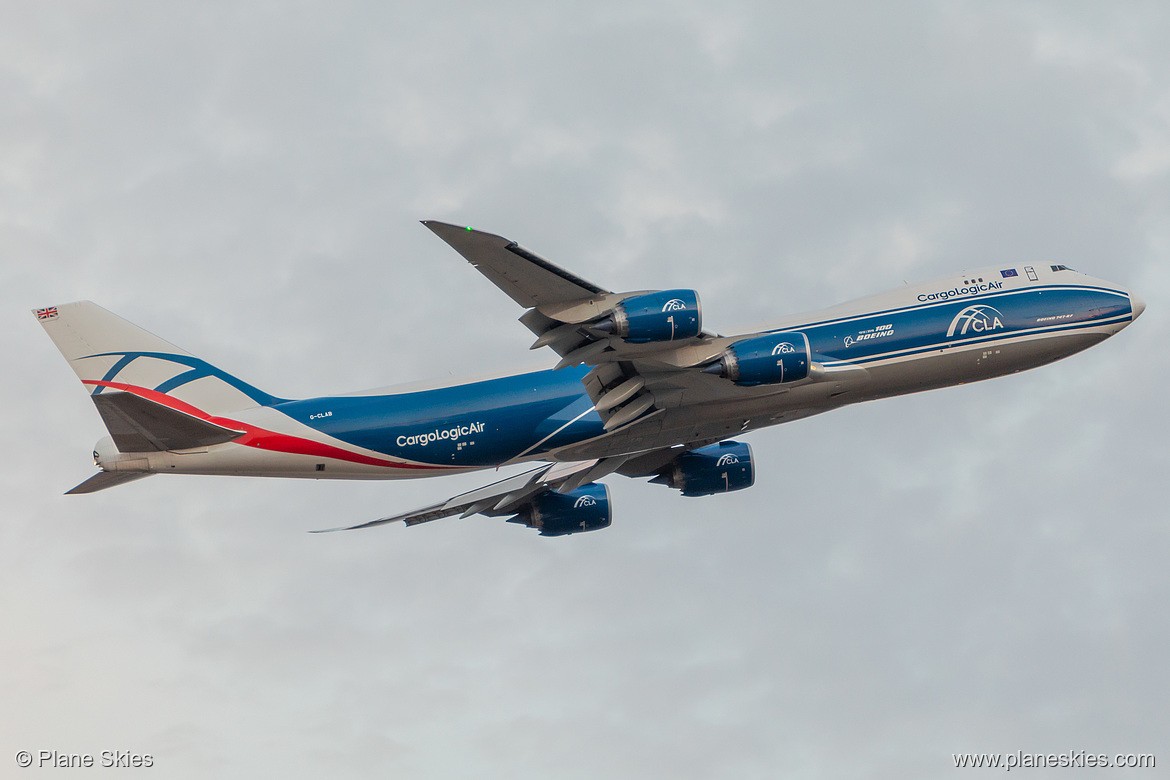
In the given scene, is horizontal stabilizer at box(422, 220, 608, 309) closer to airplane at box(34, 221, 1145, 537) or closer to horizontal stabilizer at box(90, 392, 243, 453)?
airplane at box(34, 221, 1145, 537)

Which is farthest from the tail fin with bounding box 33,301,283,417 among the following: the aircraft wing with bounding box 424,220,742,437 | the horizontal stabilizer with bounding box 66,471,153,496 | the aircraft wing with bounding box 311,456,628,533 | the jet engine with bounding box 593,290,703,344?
the jet engine with bounding box 593,290,703,344

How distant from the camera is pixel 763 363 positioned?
36.9 meters

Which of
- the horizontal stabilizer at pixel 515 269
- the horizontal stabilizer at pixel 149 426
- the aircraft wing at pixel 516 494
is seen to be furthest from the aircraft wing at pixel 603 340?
the horizontal stabilizer at pixel 149 426

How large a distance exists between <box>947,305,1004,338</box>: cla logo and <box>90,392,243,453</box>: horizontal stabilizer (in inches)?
964

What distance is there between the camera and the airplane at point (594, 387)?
37125 mm

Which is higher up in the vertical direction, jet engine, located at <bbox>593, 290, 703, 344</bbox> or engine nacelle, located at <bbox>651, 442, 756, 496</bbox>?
jet engine, located at <bbox>593, 290, 703, 344</bbox>

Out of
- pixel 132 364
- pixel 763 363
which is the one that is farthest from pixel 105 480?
pixel 763 363

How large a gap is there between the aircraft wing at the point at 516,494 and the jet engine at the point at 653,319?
10365 mm

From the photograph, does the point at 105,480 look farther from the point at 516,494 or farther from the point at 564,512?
the point at 564,512

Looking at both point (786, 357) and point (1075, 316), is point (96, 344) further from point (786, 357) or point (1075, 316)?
point (1075, 316)

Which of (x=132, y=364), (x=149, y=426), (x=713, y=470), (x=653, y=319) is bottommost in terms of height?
(x=713, y=470)

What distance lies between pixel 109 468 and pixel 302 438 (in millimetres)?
5935

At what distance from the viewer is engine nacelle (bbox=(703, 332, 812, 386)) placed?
36.9m

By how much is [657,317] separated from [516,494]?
1394 centimetres
